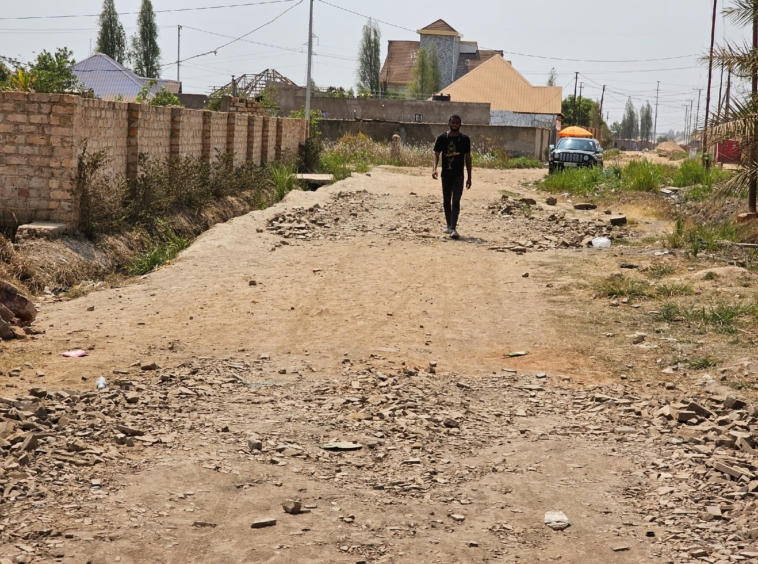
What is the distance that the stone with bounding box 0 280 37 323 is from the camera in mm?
7395

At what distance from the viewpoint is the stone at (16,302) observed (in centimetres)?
739

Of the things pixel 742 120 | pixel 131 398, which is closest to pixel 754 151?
pixel 742 120

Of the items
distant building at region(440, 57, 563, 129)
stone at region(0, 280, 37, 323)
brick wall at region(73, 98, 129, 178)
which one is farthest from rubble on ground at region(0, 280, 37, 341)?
distant building at region(440, 57, 563, 129)

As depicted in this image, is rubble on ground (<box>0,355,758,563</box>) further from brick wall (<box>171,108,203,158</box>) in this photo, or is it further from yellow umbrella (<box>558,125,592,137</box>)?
yellow umbrella (<box>558,125,592,137</box>)

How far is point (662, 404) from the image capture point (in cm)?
592

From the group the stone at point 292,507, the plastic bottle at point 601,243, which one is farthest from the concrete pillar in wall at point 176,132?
the stone at point 292,507

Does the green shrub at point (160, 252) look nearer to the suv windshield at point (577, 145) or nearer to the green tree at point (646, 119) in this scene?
the suv windshield at point (577, 145)

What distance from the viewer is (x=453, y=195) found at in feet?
45.0

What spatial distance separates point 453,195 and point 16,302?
24.9 feet

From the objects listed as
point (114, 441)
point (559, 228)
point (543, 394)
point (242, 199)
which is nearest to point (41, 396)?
point (114, 441)

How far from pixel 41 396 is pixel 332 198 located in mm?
13541

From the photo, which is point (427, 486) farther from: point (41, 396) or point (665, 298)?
point (665, 298)

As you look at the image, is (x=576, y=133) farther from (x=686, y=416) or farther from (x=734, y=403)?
(x=686, y=416)

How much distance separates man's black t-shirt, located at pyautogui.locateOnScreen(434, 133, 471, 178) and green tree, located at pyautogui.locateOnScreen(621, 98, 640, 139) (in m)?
139
